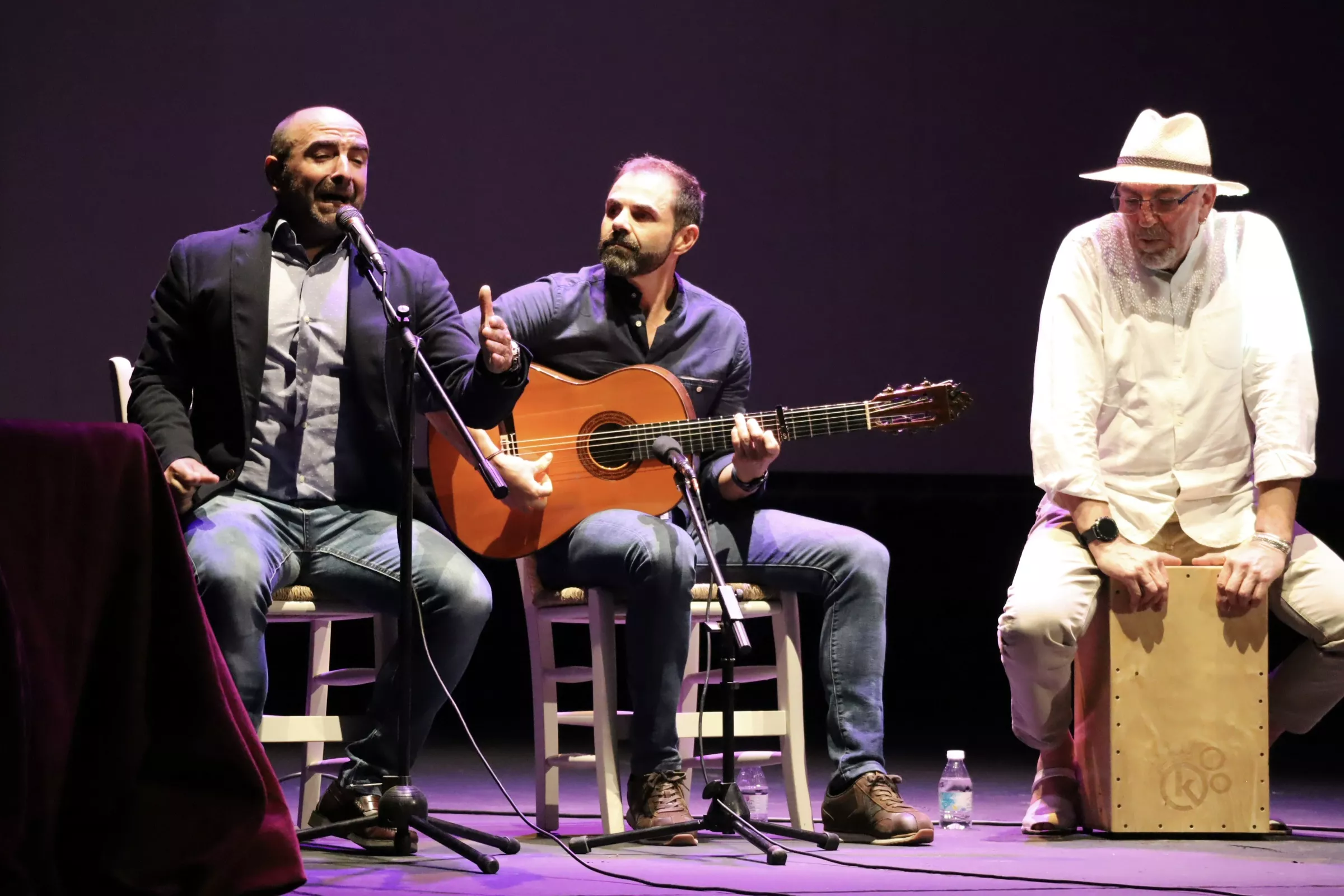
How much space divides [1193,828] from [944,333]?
257 cm

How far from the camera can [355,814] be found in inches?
125

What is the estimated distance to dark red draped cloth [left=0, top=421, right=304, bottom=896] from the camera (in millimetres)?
2162

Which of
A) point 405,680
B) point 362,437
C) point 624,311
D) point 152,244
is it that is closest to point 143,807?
point 405,680

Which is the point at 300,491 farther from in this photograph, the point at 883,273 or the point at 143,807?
the point at 883,273

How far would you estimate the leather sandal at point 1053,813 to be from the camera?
3490mm

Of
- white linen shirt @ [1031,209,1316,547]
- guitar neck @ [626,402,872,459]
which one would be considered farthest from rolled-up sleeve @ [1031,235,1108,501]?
guitar neck @ [626,402,872,459]

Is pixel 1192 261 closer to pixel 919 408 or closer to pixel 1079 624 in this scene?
pixel 919 408

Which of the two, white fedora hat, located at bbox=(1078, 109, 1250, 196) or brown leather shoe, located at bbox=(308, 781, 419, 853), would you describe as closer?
brown leather shoe, located at bbox=(308, 781, 419, 853)

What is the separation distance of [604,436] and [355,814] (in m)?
1.03

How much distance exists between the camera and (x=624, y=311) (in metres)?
3.82

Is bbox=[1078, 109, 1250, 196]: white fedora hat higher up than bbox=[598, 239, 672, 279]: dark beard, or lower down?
higher up

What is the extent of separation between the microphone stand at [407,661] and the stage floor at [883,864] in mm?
57

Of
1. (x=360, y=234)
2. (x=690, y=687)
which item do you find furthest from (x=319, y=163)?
(x=690, y=687)

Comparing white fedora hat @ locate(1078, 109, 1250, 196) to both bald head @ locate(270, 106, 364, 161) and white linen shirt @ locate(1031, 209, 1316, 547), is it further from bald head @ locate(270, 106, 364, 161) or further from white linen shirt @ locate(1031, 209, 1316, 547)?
bald head @ locate(270, 106, 364, 161)
